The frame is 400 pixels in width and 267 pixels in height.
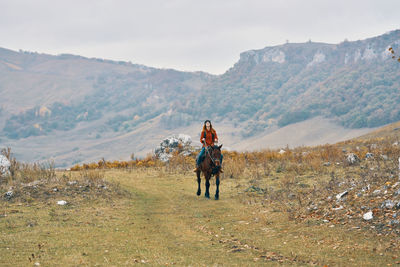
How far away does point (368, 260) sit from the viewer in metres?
6.91

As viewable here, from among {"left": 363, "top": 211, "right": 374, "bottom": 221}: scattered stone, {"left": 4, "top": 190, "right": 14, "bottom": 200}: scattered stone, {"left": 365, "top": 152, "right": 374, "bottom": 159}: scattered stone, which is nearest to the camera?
{"left": 363, "top": 211, "right": 374, "bottom": 221}: scattered stone

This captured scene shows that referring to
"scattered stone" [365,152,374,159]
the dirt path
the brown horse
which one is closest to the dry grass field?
the dirt path

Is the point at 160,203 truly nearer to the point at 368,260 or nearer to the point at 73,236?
the point at 73,236

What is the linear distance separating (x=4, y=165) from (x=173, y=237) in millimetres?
10932

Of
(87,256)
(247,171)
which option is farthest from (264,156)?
(87,256)

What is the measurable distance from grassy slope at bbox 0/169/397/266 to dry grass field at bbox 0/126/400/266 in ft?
0.07

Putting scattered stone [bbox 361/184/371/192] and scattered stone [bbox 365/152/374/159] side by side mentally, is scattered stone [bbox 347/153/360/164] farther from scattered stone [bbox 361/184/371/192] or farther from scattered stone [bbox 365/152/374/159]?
scattered stone [bbox 361/184/371/192]

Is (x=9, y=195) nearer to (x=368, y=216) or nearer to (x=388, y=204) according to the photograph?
(x=368, y=216)

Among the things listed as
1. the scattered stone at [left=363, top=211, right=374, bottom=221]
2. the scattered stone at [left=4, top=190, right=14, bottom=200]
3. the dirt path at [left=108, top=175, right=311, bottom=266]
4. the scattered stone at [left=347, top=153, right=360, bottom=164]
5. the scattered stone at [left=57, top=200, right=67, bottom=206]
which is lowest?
the dirt path at [left=108, top=175, right=311, bottom=266]

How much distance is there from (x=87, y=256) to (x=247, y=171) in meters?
16.5

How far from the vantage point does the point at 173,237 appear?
30.7 ft

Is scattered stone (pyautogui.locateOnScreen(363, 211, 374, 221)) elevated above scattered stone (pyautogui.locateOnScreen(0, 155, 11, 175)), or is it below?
below

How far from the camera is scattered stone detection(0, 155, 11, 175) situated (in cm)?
1627

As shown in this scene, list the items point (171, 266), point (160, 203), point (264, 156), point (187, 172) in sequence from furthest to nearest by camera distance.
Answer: point (264, 156) < point (187, 172) < point (160, 203) < point (171, 266)
